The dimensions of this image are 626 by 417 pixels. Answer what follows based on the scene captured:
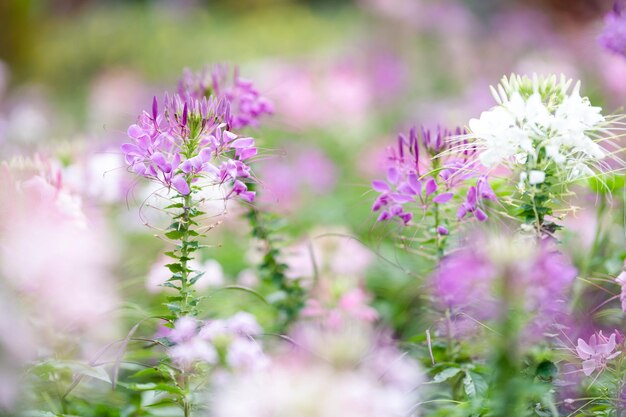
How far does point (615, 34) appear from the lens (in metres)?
1.87

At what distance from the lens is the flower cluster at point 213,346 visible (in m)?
1.33

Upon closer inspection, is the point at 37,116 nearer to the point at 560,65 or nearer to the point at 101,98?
the point at 101,98

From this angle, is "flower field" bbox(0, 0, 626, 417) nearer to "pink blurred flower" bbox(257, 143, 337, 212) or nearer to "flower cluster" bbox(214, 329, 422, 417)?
"flower cluster" bbox(214, 329, 422, 417)

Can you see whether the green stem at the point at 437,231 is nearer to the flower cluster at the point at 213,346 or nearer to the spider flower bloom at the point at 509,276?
the spider flower bloom at the point at 509,276

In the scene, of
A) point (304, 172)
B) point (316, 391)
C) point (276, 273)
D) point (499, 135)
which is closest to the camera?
point (316, 391)

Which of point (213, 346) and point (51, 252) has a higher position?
point (51, 252)

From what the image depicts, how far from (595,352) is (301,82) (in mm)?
3689

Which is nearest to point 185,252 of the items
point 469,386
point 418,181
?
point 418,181

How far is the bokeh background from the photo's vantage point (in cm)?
272

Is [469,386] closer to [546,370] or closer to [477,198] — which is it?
[546,370]

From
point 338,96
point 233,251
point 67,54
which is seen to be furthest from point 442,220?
point 67,54

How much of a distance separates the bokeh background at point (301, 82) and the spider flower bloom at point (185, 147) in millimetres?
230

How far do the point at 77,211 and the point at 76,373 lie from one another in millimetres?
397

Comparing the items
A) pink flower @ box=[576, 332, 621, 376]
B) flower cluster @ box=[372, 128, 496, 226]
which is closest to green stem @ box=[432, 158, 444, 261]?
flower cluster @ box=[372, 128, 496, 226]
